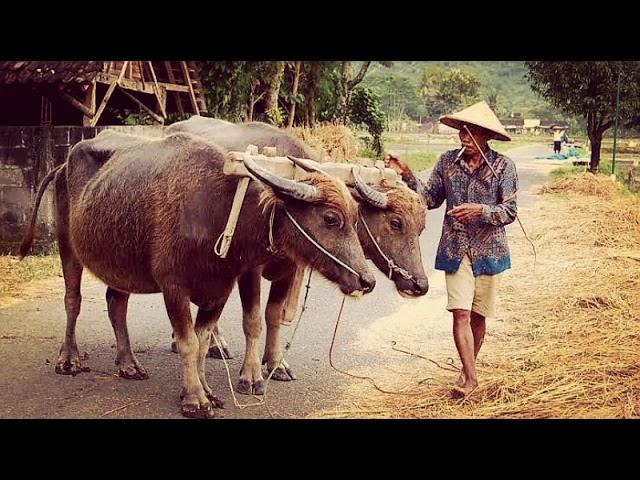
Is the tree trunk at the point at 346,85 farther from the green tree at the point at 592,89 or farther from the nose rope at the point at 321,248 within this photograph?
the nose rope at the point at 321,248

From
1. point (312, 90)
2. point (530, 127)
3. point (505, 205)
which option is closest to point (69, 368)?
point (505, 205)

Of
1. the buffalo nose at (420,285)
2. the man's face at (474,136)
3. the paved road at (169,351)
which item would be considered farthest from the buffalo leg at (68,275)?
the man's face at (474,136)

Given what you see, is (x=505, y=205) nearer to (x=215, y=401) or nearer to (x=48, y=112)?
(x=215, y=401)

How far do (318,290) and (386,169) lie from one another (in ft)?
8.35

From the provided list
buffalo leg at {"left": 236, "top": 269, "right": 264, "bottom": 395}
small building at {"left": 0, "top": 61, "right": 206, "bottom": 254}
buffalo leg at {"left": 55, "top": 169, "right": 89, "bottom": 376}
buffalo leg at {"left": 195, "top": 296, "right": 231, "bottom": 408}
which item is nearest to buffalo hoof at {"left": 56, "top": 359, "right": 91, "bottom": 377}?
buffalo leg at {"left": 55, "top": 169, "right": 89, "bottom": 376}

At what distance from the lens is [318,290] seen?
6707mm

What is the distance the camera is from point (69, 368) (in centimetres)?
471

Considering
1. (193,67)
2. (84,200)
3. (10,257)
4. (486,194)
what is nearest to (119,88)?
(193,67)

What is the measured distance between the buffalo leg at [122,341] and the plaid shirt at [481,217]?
6.54 feet

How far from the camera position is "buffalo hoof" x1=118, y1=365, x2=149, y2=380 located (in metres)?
4.61

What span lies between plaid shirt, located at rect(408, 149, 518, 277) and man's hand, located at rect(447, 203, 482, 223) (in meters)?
0.04

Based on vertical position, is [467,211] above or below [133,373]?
above

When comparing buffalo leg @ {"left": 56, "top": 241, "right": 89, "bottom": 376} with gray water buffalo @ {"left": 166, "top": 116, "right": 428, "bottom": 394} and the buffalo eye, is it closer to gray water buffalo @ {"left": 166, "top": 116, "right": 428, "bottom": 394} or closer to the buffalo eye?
gray water buffalo @ {"left": 166, "top": 116, "right": 428, "bottom": 394}

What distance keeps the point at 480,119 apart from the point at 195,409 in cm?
215
